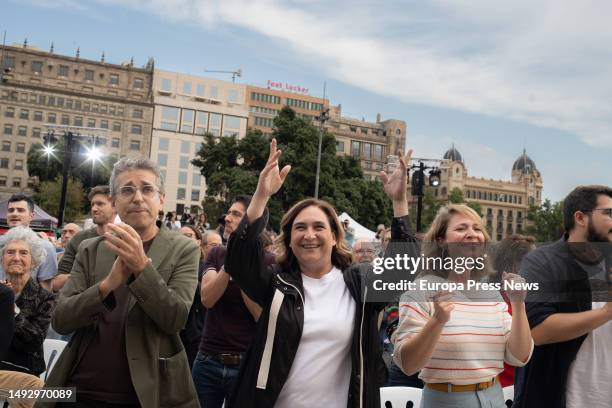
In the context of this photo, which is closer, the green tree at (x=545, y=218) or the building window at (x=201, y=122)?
the green tree at (x=545, y=218)

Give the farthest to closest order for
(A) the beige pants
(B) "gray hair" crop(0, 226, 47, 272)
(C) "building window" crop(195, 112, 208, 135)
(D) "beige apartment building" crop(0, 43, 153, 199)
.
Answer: (C) "building window" crop(195, 112, 208, 135) < (D) "beige apartment building" crop(0, 43, 153, 199) < (B) "gray hair" crop(0, 226, 47, 272) < (A) the beige pants

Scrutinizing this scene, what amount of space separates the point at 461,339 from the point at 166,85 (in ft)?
318

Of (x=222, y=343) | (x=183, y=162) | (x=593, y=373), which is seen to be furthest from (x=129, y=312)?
(x=183, y=162)

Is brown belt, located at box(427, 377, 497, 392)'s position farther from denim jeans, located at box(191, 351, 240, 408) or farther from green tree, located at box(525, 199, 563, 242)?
green tree, located at box(525, 199, 563, 242)

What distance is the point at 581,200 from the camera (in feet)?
9.66

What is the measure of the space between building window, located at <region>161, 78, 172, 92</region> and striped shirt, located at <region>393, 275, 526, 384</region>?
9670cm

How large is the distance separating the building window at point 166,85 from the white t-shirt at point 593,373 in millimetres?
96900

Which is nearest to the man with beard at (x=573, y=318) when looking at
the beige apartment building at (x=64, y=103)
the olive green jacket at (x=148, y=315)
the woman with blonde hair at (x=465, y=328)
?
the woman with blonde hair at (x=465, y=328)

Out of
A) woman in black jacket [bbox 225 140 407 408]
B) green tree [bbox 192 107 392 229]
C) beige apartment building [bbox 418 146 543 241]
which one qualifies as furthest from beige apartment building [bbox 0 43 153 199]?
woman in black jacket [bbox 225 140 407 408]

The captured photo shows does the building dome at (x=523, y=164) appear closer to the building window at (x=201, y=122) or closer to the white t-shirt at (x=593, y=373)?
the building window at (x=201, y=122)

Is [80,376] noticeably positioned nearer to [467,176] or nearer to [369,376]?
[369,376]

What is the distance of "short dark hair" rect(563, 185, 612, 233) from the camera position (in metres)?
2.90

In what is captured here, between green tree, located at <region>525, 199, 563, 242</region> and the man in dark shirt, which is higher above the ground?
green tree, located at <region>525, 199, 563, 242</region>

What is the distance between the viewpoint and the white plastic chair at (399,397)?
372 cm
